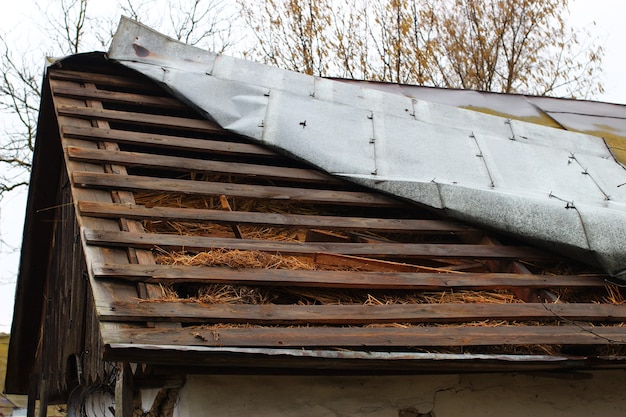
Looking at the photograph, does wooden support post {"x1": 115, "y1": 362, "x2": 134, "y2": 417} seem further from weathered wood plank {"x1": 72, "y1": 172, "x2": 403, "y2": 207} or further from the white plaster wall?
weathered wood plank {"x1": 72, "y1": 172, "x2": 403, "y2": 207}

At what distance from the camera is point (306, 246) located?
497cm

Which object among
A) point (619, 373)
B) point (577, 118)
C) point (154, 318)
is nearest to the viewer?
point (154, 318)

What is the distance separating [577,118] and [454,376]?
3968 millimetres

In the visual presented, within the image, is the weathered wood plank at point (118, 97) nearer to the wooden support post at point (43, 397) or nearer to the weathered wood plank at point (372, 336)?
the weathered wood plank at point (372, 336)

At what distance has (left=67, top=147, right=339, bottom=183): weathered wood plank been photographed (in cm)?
534

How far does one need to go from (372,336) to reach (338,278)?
51 centimetres

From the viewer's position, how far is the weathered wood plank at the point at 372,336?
3.93 metres

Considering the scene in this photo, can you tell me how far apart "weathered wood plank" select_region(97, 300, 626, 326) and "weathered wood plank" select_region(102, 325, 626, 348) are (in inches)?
3.6

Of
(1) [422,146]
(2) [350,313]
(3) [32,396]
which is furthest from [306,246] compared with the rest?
(3) [32,396]

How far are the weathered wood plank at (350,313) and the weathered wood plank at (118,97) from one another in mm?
2424

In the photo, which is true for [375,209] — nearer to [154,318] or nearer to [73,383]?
[154,318]

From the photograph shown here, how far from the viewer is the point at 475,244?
5469 millimetres

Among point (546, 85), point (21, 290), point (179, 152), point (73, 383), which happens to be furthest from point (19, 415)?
point (546, 85)

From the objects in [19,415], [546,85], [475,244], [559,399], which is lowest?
[19,415]
